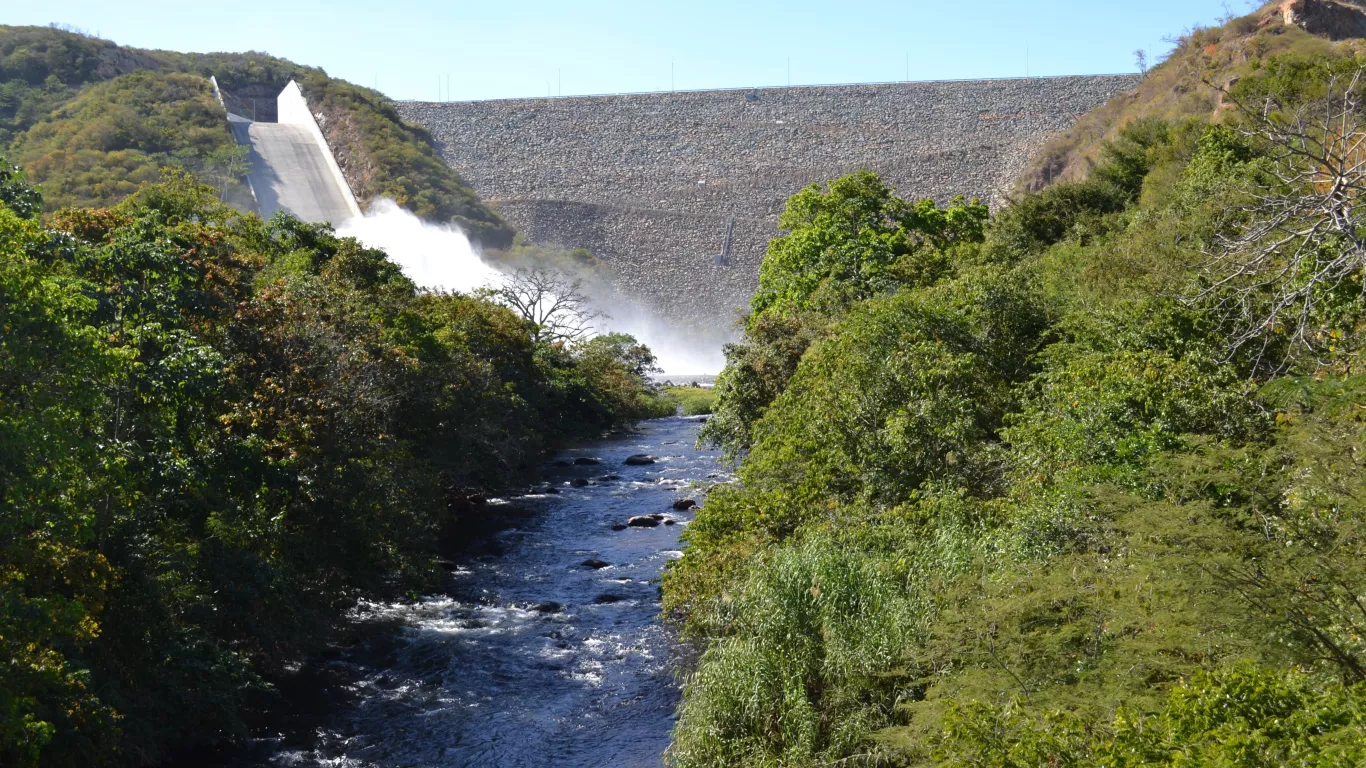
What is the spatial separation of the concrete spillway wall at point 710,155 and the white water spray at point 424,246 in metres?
11.3

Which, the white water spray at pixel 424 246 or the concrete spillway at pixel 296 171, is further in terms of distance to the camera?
the concrete spillway at pixel 296 171

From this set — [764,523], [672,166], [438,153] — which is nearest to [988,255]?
[764,523]

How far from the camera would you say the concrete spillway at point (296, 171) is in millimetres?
74188

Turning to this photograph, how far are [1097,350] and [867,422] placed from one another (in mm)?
3903

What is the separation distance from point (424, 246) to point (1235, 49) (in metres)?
51.1

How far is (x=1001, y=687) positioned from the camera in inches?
345

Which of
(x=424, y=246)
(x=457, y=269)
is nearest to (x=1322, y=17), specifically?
(x=457, y=269)

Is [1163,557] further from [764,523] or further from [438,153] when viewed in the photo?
[438,153]

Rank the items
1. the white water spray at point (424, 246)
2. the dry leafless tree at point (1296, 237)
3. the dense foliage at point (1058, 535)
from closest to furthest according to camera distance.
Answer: the dense foliage at point (1058, 535) < the dry leafless tree at point (1296, 237) < the white water spray at point (424, 246)

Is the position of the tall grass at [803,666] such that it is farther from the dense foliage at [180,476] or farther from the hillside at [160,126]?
the hillside at [160,126]

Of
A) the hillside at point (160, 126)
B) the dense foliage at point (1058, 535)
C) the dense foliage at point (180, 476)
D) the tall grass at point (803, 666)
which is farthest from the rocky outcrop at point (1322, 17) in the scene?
the hillside at point (160, 126)

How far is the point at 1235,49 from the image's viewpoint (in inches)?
1848

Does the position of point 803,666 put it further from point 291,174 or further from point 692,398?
point 291,174

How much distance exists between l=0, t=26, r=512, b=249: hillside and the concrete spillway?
150 cm
